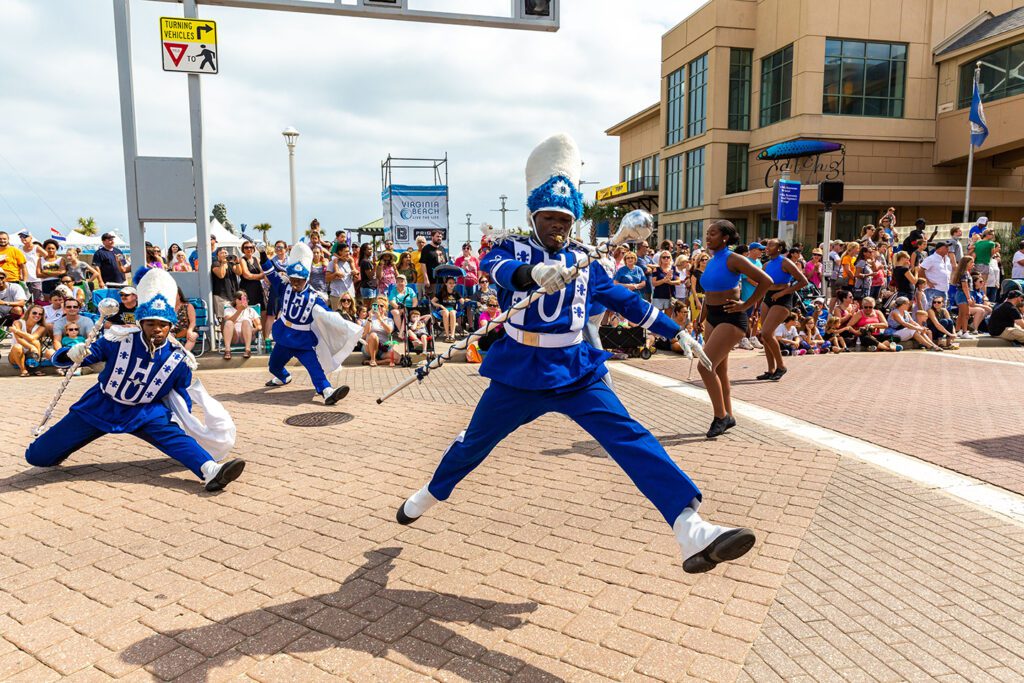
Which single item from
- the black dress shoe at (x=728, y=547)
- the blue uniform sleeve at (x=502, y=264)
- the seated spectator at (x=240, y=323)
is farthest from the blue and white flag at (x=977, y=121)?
the black dress shoe at (x=728, y=547)

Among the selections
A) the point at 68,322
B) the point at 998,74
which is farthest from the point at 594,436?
the point at 998,74

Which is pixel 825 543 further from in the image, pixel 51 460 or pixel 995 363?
pixel 995 363

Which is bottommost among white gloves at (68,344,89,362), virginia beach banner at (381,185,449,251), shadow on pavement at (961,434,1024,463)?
shadow on pavement at (961,434,1024,463)

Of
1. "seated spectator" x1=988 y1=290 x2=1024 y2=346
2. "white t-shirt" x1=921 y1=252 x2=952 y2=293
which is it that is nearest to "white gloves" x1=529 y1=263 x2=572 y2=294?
"white t-shirt" x1=921 y1=252 x2=952 y2=293

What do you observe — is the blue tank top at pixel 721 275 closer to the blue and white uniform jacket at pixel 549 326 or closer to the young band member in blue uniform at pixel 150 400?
the blue and white uniform jacket at pixel 549 326

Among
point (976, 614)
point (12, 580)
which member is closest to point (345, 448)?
point (12, 580)

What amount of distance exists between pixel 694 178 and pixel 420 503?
3844 cm

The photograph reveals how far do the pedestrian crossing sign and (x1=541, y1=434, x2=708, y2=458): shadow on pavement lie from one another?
882cm

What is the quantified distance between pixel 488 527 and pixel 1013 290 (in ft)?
50.2

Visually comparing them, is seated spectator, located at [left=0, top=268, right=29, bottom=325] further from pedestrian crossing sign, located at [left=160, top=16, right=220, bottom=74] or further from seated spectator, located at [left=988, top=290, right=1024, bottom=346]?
seated spectator, located at [left=988, top=290, right=1024, bottom=346]

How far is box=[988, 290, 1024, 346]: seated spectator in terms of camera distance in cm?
1413

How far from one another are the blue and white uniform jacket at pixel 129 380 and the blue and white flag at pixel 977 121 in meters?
32.1

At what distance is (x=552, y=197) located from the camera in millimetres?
3350

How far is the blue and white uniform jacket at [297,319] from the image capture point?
25.6 ft
